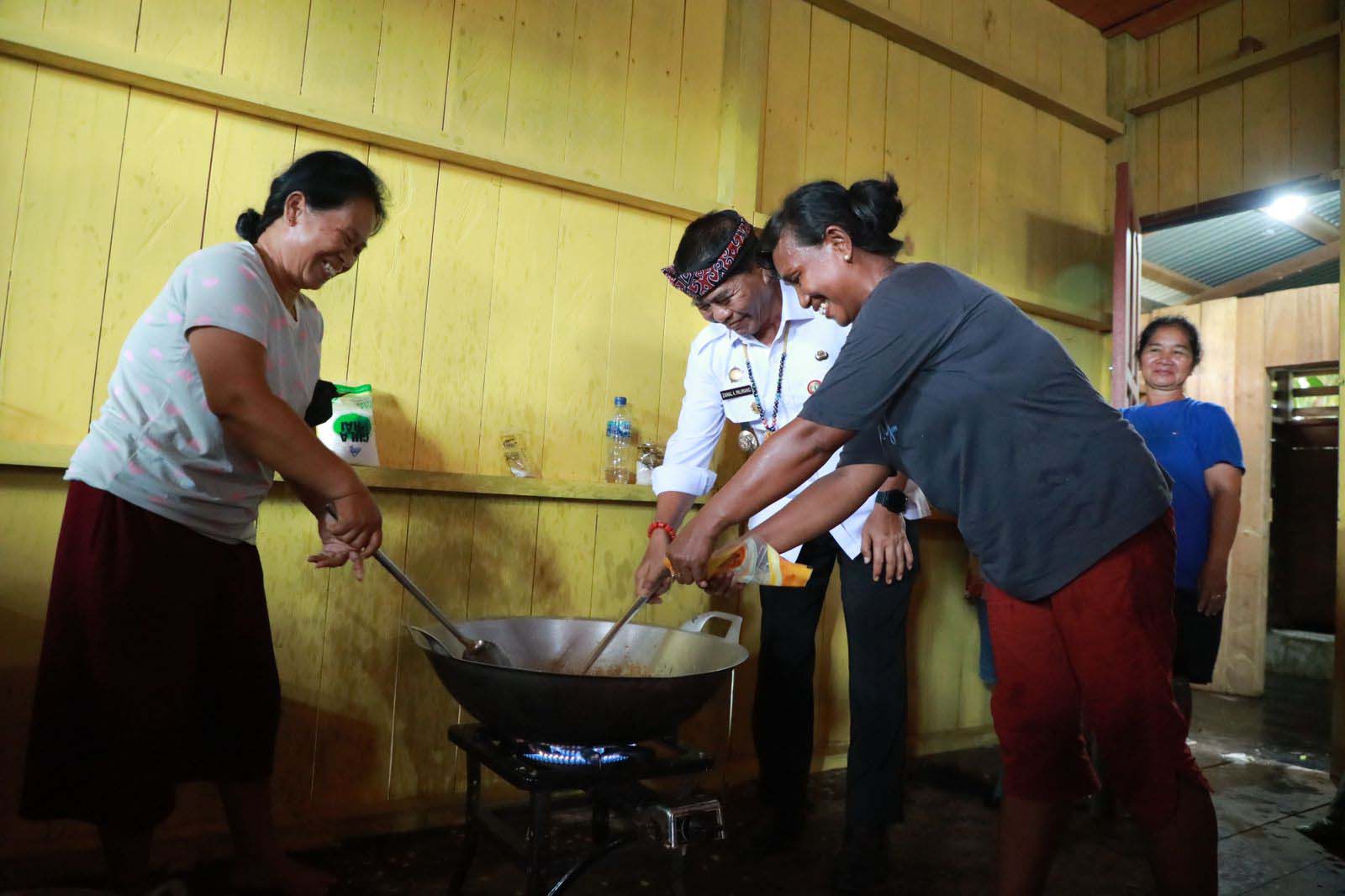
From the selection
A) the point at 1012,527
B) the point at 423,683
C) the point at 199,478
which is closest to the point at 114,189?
the point at 199,478

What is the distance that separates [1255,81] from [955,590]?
262cm

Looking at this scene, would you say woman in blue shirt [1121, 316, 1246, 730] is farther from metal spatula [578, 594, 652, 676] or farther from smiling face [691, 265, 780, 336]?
metal spatula [578, 594, 652, 676]

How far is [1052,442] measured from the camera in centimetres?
135

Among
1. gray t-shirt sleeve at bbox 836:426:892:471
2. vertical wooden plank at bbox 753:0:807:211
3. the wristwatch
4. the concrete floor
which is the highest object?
vertical wooden plank at bbox 753:0:807:211

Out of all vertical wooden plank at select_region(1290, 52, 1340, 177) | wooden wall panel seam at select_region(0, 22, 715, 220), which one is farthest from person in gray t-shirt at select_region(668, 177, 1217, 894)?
vertical wooden plank at select_region(1290, 52, 1340, 177)

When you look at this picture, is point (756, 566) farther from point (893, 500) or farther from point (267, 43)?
point (267, 43)

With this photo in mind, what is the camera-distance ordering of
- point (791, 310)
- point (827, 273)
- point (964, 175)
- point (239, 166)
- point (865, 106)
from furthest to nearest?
1. point (964, 175)
2. point (865, 106)
3. point (791, 310)
4. point (239, 166)
5. point (827, 273)

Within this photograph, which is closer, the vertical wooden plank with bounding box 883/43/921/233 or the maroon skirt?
the maroon skirt

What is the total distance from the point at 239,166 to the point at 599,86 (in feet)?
3.54

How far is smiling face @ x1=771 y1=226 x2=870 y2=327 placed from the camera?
1576 mm

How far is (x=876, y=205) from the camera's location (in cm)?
160

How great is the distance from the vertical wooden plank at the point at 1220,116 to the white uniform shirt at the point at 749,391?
2657 millimetres

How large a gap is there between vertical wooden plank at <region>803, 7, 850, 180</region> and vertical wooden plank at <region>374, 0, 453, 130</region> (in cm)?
135

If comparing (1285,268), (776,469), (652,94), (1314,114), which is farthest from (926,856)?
(1285,268)
